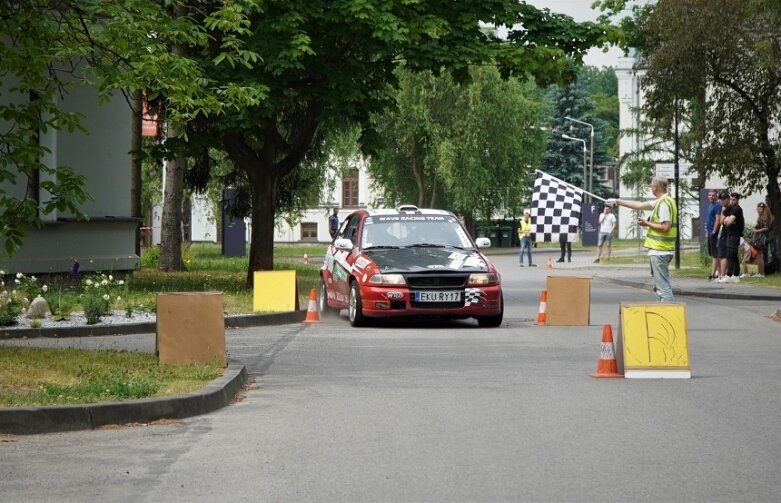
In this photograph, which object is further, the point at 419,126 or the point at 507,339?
the point at 419,126

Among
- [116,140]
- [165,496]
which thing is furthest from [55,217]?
[165,496]

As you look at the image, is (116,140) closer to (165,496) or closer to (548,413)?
(548,413)

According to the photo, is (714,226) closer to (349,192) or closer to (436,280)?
(436,280)

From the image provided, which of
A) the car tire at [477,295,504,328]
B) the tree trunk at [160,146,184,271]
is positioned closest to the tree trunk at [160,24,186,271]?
the tree trunk at [160,146,184,271]

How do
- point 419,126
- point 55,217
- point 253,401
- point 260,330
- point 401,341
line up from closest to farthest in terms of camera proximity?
1. point 253,401
2. point 401,341
3. point 260,330
4. point 55,217
5. point 419,126

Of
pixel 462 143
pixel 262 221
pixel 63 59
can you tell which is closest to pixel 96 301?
pixel 63 59

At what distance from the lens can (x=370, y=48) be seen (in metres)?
27.7

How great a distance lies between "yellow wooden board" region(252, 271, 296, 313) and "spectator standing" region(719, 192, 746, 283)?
13.0m

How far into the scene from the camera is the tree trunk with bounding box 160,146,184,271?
38.4m

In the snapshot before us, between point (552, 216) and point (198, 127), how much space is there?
817 cm

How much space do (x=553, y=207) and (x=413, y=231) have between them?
39.2 feet

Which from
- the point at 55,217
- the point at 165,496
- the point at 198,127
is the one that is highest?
the point at 198,127

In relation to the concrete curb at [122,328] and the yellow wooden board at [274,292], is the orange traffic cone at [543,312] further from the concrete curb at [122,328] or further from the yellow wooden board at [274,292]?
the yellow wooden board at [274,292]

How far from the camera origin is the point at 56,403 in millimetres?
10555
